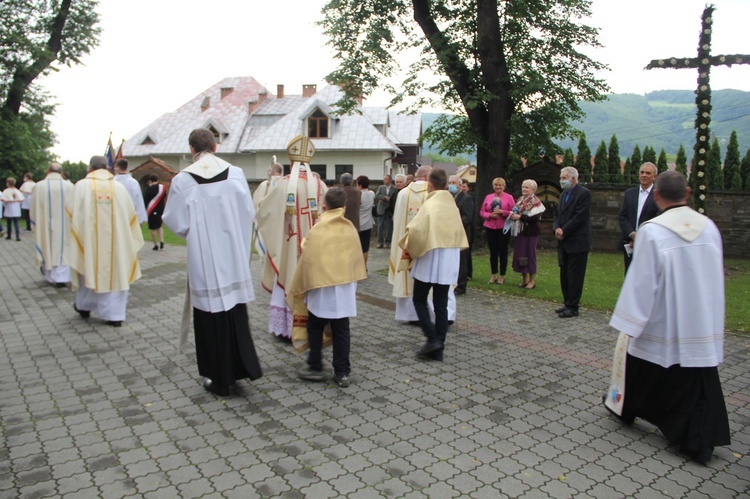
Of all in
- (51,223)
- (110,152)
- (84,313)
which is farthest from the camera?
(51,223)

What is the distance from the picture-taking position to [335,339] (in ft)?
18.3

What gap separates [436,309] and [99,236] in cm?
446

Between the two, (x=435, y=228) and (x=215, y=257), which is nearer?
(x=215, y=257)

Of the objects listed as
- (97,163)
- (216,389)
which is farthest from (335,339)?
(97,163)

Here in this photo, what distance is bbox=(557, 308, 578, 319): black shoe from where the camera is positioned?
28.6ft

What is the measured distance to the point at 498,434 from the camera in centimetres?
464

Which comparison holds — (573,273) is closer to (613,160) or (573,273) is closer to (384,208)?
(384,208)

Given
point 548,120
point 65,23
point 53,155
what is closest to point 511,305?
point 548,120

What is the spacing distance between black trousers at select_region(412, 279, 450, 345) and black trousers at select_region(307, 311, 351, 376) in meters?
1.08

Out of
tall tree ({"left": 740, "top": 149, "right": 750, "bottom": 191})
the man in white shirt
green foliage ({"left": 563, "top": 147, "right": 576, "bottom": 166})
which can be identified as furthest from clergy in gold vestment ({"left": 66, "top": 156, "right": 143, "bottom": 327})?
tall tree ({"left": 740, "top": 149, "right": 750, "bottom": 191})

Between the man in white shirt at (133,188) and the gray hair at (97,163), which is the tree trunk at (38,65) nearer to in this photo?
the man in white shirt at (133,188)

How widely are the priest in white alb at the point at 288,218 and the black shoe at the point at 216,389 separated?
5.79ft

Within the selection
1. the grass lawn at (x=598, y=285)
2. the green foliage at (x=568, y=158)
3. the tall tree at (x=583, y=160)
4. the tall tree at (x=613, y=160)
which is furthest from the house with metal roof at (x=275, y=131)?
the grass lawn at (x=598, y=285)

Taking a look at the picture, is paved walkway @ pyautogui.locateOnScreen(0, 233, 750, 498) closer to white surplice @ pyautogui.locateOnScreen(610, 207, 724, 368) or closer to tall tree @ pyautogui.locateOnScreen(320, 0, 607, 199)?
white surplice @ pyautogui.locateOnScreen(610, 207, 724, 368)
